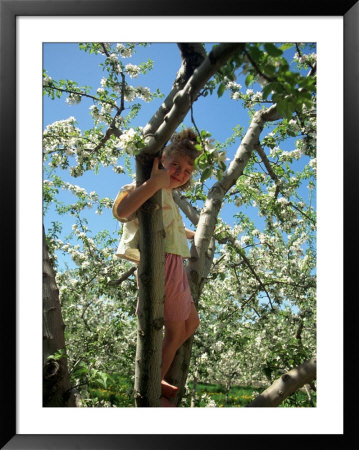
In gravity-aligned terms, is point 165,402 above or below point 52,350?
below

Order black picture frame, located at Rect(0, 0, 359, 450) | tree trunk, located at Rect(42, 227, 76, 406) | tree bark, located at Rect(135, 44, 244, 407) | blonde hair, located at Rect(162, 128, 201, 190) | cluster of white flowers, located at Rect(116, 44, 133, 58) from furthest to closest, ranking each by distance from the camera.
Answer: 1. cluster of white flowers, located at Rect(116, 44, 133, 58)
2. blonde hair, located at Rect(162, 128, 201, 190)
3. tree trunk, located at Rect(42, 227, 76, 406)
4. black picture frame, located at Rect(0, 0, 359, 450)
5. tree bark, located at Rect(135, 44, 244, 407)

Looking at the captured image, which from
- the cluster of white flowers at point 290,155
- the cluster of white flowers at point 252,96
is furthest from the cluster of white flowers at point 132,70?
the cluster of white flowers at point 290,155

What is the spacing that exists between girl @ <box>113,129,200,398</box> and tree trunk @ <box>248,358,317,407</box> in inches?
14.0

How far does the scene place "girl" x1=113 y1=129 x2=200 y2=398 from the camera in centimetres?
172

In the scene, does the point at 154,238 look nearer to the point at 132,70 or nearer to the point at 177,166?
the point at 177,166

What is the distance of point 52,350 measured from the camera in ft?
5.51

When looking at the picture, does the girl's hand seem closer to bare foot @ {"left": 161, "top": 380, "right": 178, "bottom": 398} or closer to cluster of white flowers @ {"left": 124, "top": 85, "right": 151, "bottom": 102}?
bare foot @ {"left": 161, "top": 380, "right": 178, "bottom": 398}

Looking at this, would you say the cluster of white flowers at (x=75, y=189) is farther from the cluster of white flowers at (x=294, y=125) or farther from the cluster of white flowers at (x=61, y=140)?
the cluster of white flowers at (x=294, y=125)

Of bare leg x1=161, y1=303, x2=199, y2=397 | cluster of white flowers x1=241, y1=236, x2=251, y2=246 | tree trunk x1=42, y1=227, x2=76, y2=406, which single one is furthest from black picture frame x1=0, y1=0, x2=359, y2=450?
cluster of white flowers x1=241, y1=236, x2=251, y2=246
